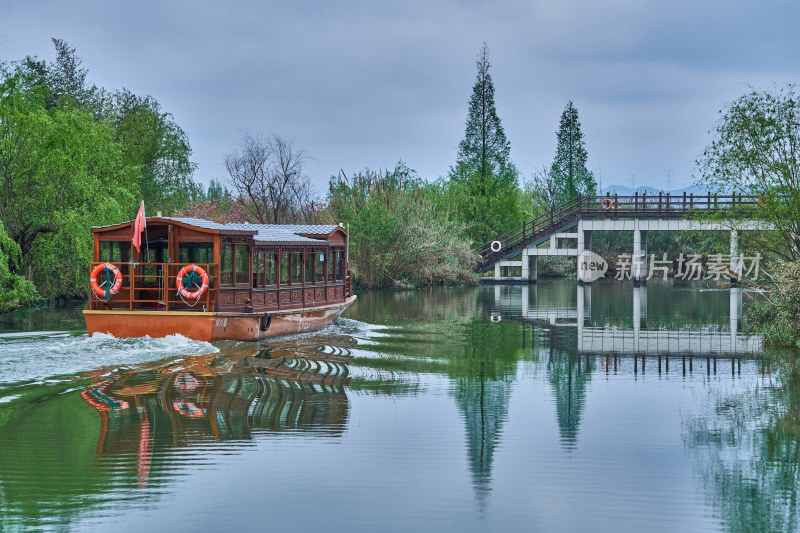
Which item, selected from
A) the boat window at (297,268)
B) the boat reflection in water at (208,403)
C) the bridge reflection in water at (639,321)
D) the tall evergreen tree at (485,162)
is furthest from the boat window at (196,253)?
the tall evergreen tree at (485,162)

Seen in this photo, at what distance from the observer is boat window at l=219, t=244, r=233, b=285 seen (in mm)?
20219

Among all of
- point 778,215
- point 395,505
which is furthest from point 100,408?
point 778,215

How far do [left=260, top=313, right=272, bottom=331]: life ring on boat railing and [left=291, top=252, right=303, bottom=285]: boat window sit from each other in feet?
7.51

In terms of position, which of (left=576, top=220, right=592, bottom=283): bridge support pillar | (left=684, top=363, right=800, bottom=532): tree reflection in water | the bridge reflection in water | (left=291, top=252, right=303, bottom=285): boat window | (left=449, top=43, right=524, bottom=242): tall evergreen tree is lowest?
(left=684, top=363, right=800, bottom=532): tree reflection in water

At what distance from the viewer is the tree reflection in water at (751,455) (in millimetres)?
8016

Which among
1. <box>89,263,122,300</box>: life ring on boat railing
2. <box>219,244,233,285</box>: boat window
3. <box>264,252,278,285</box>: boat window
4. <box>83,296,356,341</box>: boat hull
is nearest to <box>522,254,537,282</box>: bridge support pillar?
<box>264,252,278,285</box>: boat window

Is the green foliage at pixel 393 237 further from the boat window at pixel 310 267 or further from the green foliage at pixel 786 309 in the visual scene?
the green foliage at pixel 786 309

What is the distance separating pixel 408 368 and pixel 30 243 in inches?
717

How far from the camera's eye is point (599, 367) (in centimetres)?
1738

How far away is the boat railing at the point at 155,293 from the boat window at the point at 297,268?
332 cm

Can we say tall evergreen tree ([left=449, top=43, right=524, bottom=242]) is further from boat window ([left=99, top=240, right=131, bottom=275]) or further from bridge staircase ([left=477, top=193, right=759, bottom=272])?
boat window ([left=99, top=240, right=131, bottom=275])

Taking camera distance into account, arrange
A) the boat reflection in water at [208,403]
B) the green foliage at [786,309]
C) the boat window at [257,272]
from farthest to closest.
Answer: the boat window at [257,272] → the green foliage at [786,309] → the boat reflection in water at [208,403]

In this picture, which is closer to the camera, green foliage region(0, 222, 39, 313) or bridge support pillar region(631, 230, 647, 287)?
green foliage region(0, 222, 39, 313)

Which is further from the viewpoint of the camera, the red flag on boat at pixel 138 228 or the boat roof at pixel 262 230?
the boat roof at pixel 262 230
